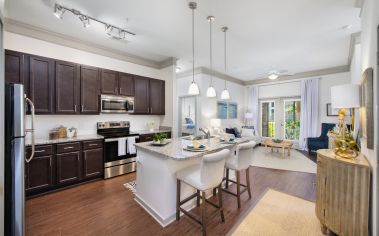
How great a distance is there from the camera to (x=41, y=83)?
302 cm

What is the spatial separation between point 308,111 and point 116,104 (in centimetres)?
658

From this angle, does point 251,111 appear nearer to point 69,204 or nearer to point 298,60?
point 298,60

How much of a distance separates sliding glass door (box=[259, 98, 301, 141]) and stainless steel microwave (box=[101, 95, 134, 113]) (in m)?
5.96

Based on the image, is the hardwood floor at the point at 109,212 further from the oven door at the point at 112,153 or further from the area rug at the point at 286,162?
the area rug at the point at 286,162

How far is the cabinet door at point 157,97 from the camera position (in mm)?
4711

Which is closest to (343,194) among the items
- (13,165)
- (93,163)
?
(13,165)

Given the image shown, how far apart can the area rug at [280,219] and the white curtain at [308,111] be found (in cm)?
436

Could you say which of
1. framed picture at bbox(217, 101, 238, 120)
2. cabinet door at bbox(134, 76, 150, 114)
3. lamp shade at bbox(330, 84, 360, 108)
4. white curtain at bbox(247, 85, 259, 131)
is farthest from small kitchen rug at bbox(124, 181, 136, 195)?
white curtain at bbox(247, 85, 259, 131)

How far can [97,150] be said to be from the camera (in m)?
3.43

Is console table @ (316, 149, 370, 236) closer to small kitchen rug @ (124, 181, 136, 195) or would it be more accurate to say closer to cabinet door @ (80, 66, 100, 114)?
small kitchen rug @ (124, 181, 136, 195)

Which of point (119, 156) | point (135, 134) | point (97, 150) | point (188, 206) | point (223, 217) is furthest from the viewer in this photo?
point (135, 134)

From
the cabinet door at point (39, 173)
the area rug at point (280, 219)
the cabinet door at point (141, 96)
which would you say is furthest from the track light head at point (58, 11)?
the area rug at point (280, 219)

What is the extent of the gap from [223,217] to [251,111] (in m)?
6.28

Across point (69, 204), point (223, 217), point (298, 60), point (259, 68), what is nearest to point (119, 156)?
point (69, 204)
